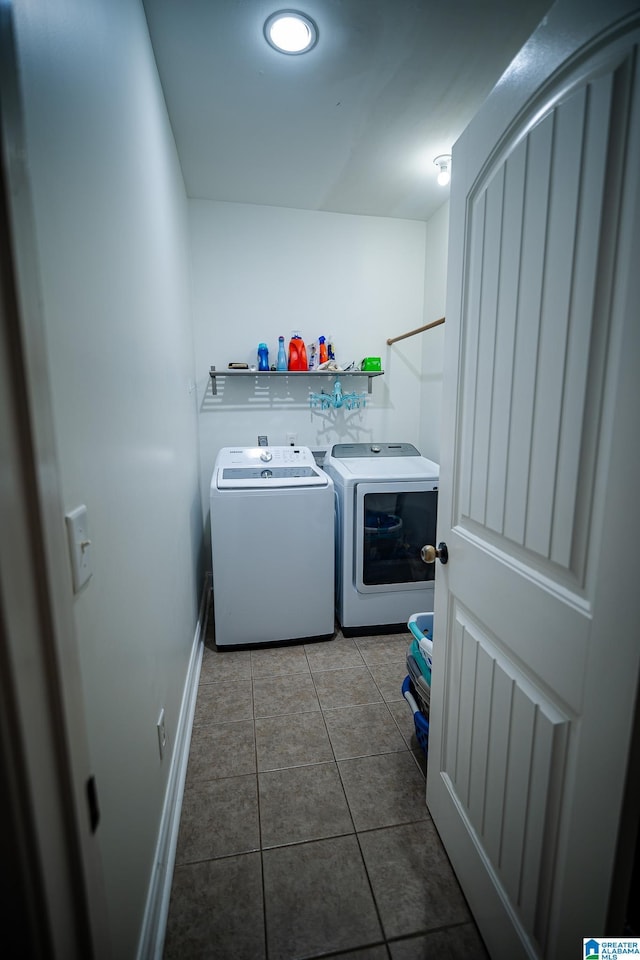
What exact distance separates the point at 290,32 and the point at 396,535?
7.45 feet

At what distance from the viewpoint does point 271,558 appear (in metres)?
2.31

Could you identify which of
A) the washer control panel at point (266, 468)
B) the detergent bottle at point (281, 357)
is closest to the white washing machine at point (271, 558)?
the washer control panel at point (266, 468)

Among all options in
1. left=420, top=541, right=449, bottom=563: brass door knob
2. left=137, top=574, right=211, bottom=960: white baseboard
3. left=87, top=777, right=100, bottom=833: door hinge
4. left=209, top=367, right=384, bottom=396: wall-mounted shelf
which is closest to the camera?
left=87, top=777, right=100, bottom=833: door hinge

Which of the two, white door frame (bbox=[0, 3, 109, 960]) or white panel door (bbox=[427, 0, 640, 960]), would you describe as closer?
white door frame (bbox=[0, 3, 109, 960])

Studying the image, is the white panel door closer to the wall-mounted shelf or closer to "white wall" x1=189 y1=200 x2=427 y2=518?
the wall-mounted shelf

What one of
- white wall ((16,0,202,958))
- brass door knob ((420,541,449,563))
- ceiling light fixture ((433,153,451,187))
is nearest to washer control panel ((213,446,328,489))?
white wall ((16,0,202,958))

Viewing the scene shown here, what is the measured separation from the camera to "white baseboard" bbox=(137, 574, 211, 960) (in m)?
1.00

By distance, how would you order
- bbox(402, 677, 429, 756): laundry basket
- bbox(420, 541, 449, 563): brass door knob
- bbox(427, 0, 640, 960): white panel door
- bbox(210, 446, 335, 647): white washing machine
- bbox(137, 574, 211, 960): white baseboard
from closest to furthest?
bbox(427, 0, 640, 960): white panel door → bbox(137, 574, 211, 960): white baseboard → bbox(420, 541, 449, 563): brass door knob → bbox(402, 677, 429, 756): laundry basket → bbox(210, 446, 335, 647): white washing machine

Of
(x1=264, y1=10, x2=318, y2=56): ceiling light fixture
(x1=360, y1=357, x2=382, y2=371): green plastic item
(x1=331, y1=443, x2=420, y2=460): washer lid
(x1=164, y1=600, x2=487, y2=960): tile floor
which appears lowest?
(x1=164, y1=600, x2=487, y2=960): tile floor

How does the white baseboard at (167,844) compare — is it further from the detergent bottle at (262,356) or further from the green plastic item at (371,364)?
the green plastic item at (371,364)

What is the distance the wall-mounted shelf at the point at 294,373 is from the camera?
9.27 ft

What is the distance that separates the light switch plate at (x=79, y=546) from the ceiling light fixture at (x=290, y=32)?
180 cm

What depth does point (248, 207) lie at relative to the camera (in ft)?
9.24

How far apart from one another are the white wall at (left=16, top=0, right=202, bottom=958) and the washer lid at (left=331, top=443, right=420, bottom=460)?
60.4 inches
